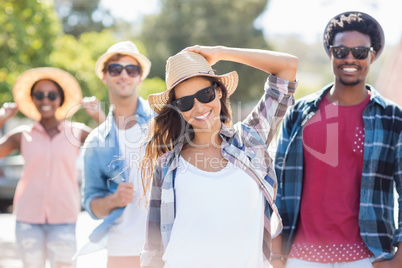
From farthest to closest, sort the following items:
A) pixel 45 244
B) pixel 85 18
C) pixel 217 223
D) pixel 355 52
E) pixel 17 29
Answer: pixel 85 18 < pixel 17 29 < pixel 45 244 < pixel 355 52 < pixel 217 223

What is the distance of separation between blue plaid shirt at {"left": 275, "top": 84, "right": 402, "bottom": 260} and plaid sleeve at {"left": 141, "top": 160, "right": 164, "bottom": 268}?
1.05 meters

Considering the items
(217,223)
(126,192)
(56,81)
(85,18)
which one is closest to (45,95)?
(56,81)

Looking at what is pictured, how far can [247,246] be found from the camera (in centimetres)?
285

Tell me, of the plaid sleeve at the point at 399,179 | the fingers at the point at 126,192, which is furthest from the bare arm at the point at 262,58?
the fingers at the point at 126,192

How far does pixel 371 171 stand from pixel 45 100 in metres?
3.36

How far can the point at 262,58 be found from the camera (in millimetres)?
3201

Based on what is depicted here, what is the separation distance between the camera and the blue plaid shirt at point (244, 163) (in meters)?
3.00

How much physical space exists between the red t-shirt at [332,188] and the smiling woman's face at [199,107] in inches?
35.4

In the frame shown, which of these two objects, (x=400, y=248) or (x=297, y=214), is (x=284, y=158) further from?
(x=400, y=248)

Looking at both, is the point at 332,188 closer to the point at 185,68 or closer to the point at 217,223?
the point at 217,223

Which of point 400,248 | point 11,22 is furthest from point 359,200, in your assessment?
point 11,22

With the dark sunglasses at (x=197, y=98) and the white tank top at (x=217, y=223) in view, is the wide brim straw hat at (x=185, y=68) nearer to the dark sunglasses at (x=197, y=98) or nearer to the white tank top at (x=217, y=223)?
the dark sunglasses at (x=197, y=98)

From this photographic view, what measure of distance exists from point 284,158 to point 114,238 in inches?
52.4

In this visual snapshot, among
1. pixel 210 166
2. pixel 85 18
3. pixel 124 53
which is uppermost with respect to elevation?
pixel 85 18
